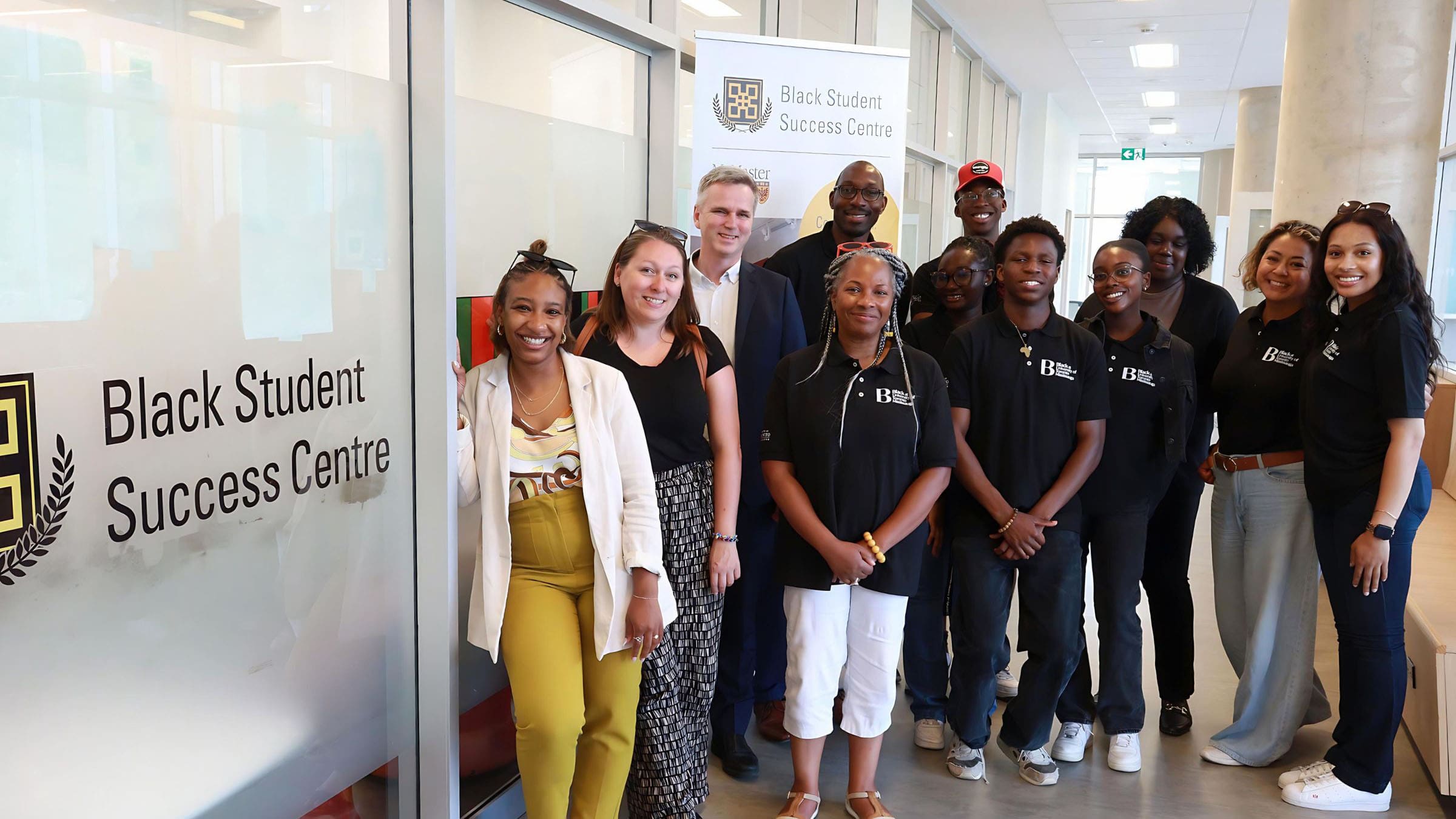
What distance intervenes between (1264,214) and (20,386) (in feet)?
47.7

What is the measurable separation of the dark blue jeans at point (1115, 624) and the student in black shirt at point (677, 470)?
1.17 meters

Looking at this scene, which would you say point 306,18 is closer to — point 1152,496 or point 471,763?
point 471,763

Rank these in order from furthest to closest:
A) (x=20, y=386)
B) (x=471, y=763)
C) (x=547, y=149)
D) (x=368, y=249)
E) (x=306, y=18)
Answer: (x=547, y=149)
(x=471, y=763)
(x=368, y=249)
(x=306, y=18)
(x=20, y=386)

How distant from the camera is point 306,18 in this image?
7.17ft

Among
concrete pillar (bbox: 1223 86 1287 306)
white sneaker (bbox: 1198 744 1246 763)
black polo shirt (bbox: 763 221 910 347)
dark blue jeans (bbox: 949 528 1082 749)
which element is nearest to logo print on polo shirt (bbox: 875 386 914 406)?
dark blue jeans (bbox: 949 528 1082 749)

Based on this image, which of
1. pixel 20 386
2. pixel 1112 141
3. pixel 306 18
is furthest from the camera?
pixel 1112 141

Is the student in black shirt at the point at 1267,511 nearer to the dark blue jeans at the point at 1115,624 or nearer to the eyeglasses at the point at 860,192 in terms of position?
the dark blue jeans at the point at 1115,624

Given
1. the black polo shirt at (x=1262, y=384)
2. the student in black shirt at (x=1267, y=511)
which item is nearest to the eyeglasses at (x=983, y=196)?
the student in black shirt at (x=1267, y=511)

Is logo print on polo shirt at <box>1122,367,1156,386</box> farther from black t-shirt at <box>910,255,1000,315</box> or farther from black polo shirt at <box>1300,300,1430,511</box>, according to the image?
black t-shirt at <box>910,255,1000,315</box>

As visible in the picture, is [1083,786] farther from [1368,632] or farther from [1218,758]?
[1368,632]

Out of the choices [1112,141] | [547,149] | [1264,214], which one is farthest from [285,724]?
[1112,141]

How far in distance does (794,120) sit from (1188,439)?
1827 mm

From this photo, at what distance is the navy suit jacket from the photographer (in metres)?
3.23

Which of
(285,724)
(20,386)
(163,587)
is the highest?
(20,386)
